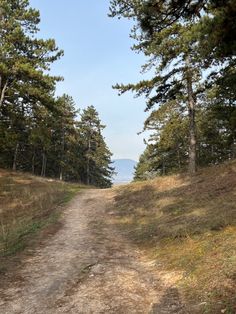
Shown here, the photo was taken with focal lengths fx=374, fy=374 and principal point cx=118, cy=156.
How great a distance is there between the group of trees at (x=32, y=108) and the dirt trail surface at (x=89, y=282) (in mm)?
19364

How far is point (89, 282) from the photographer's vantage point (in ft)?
29.1

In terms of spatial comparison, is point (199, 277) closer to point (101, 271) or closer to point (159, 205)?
point (101, 271)

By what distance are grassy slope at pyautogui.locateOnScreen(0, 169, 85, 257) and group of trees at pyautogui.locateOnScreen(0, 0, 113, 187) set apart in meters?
3.75

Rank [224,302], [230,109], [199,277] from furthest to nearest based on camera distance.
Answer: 1. [230,109]
2. [199,277]
3. [224,302]

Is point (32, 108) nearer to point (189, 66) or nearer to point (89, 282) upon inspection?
point (189, 66)

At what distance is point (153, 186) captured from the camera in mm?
25344

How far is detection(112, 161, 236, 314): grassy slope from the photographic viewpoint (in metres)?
7.61

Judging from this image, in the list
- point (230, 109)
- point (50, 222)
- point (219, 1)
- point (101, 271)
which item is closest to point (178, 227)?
point (101, 271)

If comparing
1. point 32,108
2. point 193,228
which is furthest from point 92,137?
point 193,228

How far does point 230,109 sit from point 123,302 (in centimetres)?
1987

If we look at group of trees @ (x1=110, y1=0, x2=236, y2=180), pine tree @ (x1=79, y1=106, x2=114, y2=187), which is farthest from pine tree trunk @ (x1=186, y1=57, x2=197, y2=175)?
pine tree @ (x1=79, y1=106, x2=114, y2=187)

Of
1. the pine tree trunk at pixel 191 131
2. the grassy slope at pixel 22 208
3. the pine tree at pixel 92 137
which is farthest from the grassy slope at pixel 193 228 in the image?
the pine tree at pixel 92 137

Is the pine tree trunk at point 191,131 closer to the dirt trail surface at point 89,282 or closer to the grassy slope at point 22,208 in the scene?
the grassy slope at point 22,208

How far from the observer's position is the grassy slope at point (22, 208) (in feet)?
47.4
